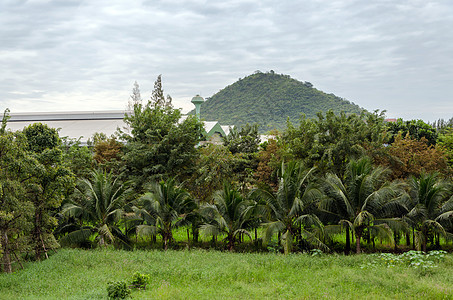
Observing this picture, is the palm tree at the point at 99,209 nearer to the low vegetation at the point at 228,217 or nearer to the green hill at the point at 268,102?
the low vegetation at the point at 228,217

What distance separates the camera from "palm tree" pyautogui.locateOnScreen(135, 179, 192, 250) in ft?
52.7

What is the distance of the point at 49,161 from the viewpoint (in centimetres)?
1480

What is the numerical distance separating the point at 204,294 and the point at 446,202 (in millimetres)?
10602

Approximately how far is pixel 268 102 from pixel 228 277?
58486 mm

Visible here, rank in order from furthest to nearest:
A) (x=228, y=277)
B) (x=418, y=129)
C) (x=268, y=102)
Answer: (x=268, y=102), (x=418, y=129), (x=228, y=277)

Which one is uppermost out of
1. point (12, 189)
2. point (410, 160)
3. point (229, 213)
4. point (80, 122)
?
point (80, 122)

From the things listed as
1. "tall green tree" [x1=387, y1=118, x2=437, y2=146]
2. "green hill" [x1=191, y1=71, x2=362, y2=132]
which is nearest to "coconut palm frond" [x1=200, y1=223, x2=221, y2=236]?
"tall green tree" [x1=387, y1=118, x2=437, y2=146]

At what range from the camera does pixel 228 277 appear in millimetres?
11703

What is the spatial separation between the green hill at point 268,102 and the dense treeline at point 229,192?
4120 centimetres

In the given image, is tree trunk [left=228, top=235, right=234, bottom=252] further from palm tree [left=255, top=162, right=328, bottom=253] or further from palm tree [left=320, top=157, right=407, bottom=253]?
palm tree [left=320, top=157, right=407, bottom=253]

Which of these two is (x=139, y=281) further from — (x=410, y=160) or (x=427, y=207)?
(x=410, y=160)

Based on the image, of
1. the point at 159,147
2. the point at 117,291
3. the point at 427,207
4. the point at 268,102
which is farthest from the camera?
the point at 268,102

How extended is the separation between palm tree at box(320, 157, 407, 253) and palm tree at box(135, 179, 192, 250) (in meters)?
6.18

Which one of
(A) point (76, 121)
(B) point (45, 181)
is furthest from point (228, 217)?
(A) point (76, 121)
